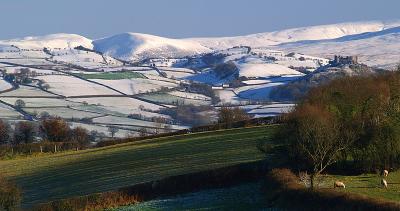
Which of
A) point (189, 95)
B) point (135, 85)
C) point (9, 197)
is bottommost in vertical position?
point (189, 95)

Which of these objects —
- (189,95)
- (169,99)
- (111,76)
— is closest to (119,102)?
(169,99)

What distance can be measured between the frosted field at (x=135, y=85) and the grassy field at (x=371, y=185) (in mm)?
128282

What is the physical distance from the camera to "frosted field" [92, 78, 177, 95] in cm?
16725

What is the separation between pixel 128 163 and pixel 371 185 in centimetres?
2194

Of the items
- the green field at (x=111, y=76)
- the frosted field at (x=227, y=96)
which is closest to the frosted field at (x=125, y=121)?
the frosted field at (x=227, y=96)

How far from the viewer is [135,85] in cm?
17425

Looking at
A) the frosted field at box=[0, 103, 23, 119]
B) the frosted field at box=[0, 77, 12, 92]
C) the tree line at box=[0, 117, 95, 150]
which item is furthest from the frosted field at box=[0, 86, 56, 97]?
the tree line at box=[0, 117, 95, 150]

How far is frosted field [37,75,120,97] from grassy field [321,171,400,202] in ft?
404

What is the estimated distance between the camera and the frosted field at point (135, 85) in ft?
549

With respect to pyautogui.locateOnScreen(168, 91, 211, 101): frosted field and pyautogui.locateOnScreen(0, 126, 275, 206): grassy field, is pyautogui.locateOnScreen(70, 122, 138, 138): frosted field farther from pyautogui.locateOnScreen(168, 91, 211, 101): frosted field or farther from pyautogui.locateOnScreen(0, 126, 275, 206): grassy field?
pyautogui.locateOnScreen(168, 91, 211, 101): frosted field

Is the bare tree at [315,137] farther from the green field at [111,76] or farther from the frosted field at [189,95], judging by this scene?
the green field at [111,76]

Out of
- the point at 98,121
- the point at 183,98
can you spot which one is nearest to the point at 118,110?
the point at 98,121

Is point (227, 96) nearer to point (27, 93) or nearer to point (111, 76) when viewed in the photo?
point (111, 76)

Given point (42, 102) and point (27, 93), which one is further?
point (27, 93)
